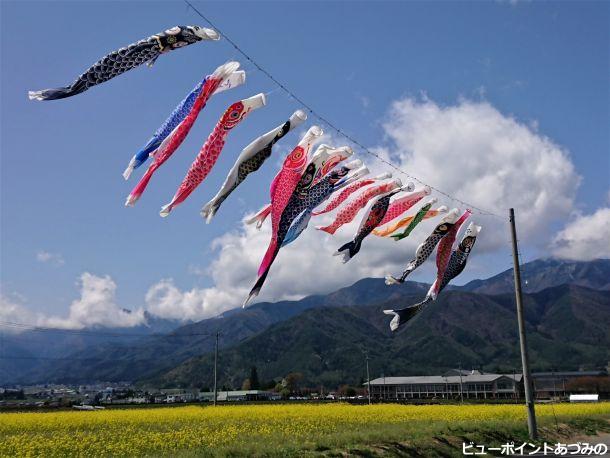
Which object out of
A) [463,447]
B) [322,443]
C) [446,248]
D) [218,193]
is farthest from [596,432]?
[218,193]

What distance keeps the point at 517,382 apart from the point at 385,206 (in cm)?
12000

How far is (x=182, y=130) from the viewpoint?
47.4 feet

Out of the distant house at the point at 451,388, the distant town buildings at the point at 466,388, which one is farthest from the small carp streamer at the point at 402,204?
the distant house at the point at 451,388

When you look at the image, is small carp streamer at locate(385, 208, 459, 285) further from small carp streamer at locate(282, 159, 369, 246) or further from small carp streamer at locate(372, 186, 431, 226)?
small carp streamer at locate(282, 159, 369, 246)

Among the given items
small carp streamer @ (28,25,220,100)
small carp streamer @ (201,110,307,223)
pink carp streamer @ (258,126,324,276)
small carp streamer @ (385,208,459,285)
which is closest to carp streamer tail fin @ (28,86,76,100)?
small carp streamer @ (28,25,220,100)

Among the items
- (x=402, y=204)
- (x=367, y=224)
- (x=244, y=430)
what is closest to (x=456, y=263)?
(x=402, y=204)

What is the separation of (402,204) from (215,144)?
966 cm

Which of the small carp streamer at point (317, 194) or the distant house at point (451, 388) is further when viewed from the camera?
the distant house at point (451, 388)

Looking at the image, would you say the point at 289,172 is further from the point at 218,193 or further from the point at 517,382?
the point at 517,382

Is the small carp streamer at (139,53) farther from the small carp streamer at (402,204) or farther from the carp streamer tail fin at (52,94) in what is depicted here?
the small carp streamer at (402,204)

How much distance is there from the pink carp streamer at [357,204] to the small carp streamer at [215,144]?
6912mm

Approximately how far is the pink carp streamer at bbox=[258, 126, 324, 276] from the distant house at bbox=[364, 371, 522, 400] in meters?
112

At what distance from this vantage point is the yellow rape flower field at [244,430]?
66.3 feet

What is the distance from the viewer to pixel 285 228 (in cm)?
1659
